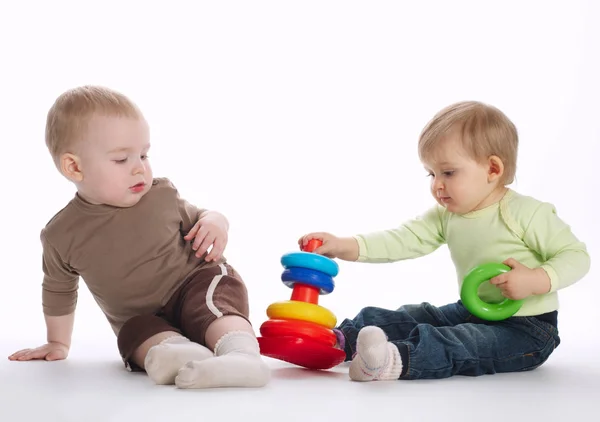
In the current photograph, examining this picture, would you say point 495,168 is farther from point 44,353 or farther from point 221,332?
point 44,353

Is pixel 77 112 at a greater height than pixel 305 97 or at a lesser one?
lesser

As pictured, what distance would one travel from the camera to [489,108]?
2.36 metres

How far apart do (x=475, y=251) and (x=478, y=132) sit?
0.34 metres

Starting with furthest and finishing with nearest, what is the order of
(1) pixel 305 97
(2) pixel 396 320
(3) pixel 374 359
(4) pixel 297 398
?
(1) pixel 305 97 < (2) pixel 396 320 < (3) pixel 374 359 < (4) pixel 297 398

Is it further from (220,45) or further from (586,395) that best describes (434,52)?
(586,395)

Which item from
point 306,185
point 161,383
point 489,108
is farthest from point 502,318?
point 306,185

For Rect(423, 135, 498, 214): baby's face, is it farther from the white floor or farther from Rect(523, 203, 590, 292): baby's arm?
the white floor

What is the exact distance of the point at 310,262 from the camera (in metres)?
2.15

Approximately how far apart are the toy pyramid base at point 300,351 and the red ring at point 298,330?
16 mm

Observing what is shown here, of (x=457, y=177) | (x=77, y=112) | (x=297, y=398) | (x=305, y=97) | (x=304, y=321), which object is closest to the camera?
(x=297, y=398)

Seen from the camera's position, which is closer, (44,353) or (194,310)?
(194,310)

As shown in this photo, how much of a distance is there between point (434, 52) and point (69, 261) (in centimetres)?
242

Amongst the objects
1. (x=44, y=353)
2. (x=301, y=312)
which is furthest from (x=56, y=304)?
(x=301, y=312)

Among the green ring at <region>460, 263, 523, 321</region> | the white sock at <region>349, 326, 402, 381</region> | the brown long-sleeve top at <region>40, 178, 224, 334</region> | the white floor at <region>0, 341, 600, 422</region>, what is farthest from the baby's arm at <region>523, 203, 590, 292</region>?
the brown long-sleeve top at <region>40, 178, 224, 334</region>
